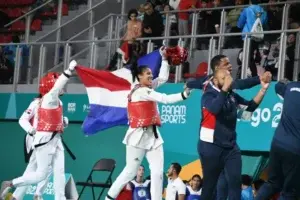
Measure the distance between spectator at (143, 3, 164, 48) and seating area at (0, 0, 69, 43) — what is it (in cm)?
453

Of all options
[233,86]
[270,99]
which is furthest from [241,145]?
[233,86]

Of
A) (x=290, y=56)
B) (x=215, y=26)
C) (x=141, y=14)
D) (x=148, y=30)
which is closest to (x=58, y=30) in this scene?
(x=141, y=14)

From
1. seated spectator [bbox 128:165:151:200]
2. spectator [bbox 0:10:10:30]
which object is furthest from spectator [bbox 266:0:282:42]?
spectator [bbox 0:10:10:30]

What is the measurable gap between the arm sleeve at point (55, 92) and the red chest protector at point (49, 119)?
0.32ft

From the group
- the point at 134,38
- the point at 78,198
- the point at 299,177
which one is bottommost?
the point at 78,198

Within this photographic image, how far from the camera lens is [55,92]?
14.6 meters

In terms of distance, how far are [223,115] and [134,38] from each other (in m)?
7.10

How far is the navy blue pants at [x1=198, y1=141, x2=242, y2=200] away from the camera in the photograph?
11.4m

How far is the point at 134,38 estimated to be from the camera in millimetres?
18281

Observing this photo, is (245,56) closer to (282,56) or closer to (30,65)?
(282,56)

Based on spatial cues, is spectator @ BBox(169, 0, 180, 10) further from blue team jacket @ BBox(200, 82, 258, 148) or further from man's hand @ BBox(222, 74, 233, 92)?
man's hand @ BBox(222, 74, 233, 92)

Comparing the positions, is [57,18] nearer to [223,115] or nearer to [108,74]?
[108,74]

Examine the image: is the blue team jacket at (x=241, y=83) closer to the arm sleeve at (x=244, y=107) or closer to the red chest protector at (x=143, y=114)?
the arm sleeve at (x=244, y=107)

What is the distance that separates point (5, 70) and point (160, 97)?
9.08 meters
